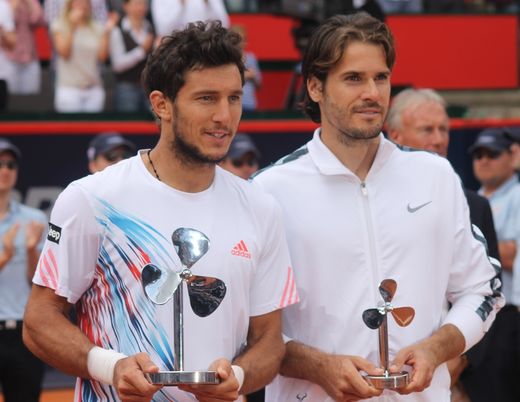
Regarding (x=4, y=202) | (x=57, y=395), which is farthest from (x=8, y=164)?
(x=57, y=395)

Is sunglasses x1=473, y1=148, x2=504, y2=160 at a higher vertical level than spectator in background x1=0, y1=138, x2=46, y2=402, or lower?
higher

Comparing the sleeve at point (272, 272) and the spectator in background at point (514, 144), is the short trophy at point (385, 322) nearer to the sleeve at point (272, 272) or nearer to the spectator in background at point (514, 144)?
the sleeve at point (272, 272)

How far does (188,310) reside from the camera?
11.5 ft

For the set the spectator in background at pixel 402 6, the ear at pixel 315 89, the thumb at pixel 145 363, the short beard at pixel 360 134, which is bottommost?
the thumb at pixel 145 363

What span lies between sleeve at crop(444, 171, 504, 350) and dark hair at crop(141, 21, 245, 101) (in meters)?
0.99

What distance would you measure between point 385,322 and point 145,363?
0.80m

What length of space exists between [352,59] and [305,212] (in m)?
0.54

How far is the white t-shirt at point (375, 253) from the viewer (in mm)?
3945

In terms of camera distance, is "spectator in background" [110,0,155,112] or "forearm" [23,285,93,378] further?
"spectator in background" [110,0,155,112]

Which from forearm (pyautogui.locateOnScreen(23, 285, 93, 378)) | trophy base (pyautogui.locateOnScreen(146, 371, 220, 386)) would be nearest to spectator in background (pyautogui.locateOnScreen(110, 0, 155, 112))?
forearm (pyautogui.locateOnScreen(23, 285, 93, 378))

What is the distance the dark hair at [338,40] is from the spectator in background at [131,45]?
21.6 ft

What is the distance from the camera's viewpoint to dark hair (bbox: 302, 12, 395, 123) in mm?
4023

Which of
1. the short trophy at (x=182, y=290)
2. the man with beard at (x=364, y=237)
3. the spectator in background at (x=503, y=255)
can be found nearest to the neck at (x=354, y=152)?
the man with beard at (x=364, y=237)

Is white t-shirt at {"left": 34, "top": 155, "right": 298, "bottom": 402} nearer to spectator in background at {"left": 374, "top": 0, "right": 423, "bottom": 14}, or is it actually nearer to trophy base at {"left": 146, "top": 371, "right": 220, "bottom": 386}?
trophy base at {"left": 146, "top": 371, "right": 220, "bottom": 386}
